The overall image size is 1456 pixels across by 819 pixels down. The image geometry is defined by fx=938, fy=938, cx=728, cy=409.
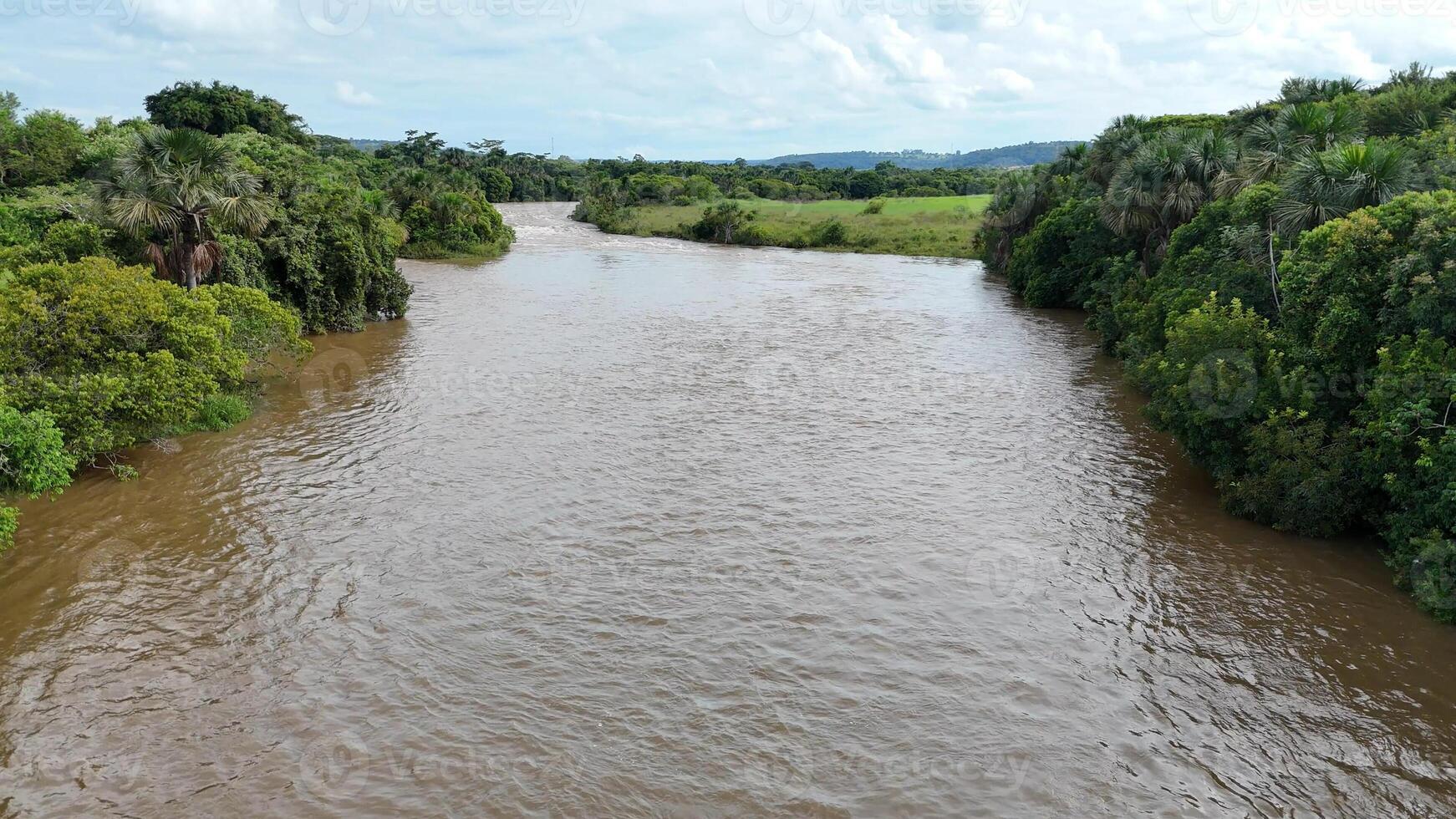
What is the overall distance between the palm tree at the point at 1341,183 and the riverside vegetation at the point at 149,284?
76.5 feet

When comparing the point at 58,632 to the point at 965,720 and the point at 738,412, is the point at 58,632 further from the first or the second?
the point at 738,412

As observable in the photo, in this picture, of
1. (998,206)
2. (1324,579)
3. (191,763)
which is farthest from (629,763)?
(998,206)

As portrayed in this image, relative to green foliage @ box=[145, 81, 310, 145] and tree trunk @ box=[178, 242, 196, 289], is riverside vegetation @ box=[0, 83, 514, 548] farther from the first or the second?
green foliage @ box=[145, 81, 310, 145]

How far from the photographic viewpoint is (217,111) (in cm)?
7794

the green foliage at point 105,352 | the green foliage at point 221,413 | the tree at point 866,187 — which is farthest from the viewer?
the tree at point 866,187

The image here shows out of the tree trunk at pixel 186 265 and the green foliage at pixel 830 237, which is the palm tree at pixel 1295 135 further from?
the green foliage at pixel 830 237

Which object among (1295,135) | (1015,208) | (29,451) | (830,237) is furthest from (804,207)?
(29,451)

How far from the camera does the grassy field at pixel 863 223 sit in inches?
2923

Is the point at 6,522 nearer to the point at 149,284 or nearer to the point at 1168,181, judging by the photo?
the point at 149,284

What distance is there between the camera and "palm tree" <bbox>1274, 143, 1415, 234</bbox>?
1947 centimetres

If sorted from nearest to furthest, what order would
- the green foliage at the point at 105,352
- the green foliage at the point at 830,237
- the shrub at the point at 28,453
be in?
the shrub at the point at 28,453
the green foliage at the point at 105,352
the green foliage at the point at 830,237

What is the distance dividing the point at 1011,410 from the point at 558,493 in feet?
44.7

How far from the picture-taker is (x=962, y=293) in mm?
50719

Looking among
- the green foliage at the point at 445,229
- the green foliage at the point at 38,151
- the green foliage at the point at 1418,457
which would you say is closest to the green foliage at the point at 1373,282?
the green foliage at the point at 1418,457
